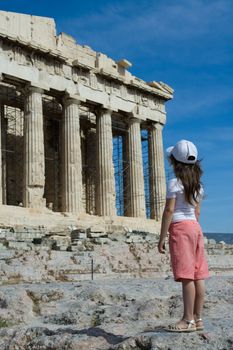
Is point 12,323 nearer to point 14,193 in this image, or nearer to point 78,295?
point 78,295

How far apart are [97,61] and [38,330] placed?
29.4m

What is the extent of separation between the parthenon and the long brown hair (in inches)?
863

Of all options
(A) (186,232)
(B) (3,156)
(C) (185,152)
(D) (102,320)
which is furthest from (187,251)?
(B) (3,156)

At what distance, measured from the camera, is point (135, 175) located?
33.9 meters

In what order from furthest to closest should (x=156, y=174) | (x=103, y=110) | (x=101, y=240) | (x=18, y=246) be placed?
(x=156, y=174)
(x=103, y=110)
(x=101, y=240)
(x=18, y=246)

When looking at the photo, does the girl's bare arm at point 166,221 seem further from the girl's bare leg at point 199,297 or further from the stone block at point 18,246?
the stone block at point 18,246

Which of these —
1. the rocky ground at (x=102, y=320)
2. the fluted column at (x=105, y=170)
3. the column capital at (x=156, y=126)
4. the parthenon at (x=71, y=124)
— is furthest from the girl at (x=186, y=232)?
the column capital at (x=156, y=126)

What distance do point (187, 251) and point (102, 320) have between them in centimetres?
138

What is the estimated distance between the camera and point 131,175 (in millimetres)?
33969

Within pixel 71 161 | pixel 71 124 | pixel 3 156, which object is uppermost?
pixel 71 124

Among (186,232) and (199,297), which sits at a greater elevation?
(186,232)

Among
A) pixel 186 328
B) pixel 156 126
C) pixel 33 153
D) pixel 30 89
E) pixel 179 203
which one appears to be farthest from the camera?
pixel 156 126

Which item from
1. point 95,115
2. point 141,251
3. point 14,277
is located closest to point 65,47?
point 95,115

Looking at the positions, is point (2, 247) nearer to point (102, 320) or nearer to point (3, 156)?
point (102, 320)
